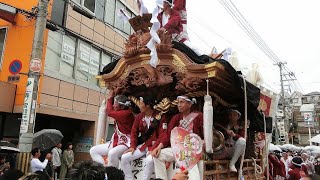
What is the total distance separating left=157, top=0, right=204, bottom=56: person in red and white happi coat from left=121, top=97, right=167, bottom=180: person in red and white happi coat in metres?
1.18

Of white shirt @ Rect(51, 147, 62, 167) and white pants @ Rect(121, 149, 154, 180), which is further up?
white pants @ Rect(121, 149, 154, 180)

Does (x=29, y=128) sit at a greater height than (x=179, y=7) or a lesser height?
lesser

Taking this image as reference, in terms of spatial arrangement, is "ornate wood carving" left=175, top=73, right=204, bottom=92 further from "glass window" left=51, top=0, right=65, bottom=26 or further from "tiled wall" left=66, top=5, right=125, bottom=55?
"tiled wall" left=66, top=5, right=125, bottom=55

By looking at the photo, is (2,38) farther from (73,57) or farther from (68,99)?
(68,99)

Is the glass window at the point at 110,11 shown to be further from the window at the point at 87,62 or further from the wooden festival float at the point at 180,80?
the wooden festival float at the point at 180,80

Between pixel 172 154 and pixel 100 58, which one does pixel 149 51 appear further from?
pixel 100 58

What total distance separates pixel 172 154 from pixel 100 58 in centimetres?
1069

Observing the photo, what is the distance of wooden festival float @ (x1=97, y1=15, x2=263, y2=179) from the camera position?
4.30 meters

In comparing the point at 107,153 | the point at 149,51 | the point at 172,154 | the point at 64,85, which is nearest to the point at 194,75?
the point at 149,51

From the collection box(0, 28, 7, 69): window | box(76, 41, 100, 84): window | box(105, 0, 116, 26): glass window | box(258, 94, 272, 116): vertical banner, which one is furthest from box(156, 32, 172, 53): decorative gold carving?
box(105, 0, 116, 26): glass window

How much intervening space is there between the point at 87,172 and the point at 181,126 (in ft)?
7.81

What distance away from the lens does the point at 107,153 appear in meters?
5.11

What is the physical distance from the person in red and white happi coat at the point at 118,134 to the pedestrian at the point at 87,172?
98.4 inches

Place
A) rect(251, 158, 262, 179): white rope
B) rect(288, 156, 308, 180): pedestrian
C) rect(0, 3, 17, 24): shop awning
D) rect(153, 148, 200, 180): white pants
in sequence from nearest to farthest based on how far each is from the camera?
rect(153, 148, 200, 180): white pants, rect(251, 158, 262, 179): white rope, rect(288, 156, 308, 180): pedestrian, rect(0, 3, 17, 24): shop awning
